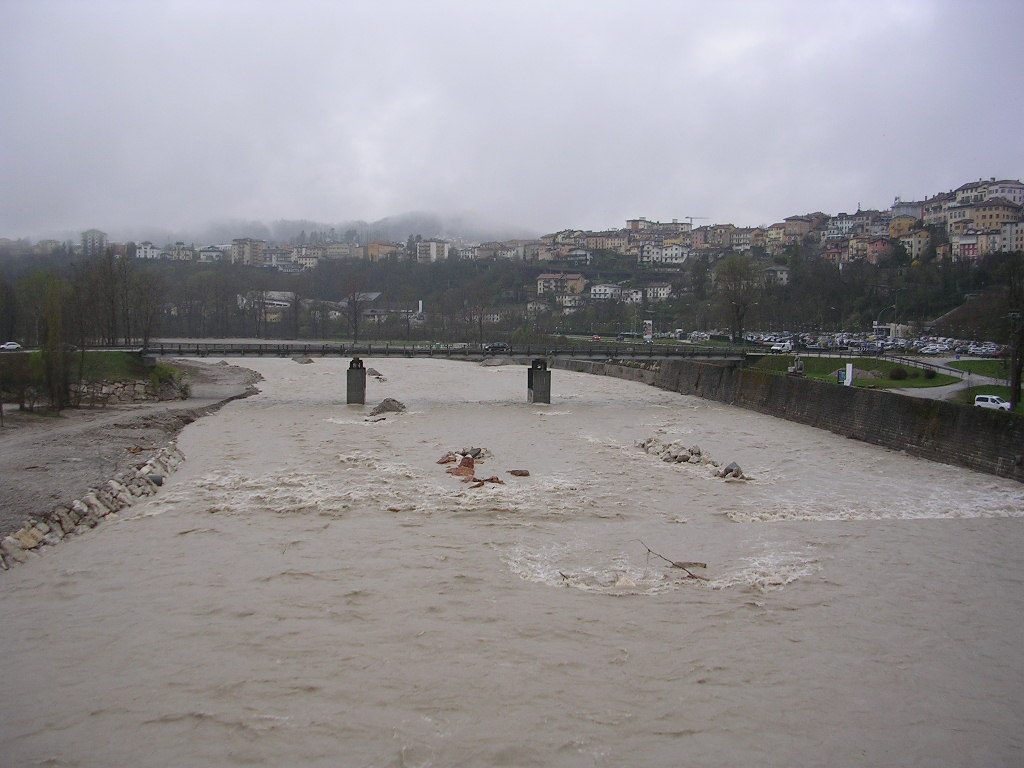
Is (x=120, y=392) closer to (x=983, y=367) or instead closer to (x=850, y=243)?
(x=983, y=367)

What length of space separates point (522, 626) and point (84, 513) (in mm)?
11554

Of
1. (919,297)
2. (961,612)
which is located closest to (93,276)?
(961,612)

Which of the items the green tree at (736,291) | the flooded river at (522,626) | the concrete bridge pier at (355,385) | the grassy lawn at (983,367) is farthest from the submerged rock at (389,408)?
the green tree at (736,291)

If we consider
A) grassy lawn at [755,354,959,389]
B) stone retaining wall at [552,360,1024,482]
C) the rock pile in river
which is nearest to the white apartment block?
grassy lawn at [755,354,959,389]

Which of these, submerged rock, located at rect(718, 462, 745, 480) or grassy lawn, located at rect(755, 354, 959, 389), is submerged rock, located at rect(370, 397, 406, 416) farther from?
grassy lawn, located at rect(755, 354, 959, 389)

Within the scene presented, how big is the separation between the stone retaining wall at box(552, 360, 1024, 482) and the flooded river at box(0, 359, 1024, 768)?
215 centimetres

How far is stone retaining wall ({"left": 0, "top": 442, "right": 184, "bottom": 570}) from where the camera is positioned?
14.5 m

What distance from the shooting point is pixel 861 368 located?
48.8 metres

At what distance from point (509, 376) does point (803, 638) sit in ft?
204

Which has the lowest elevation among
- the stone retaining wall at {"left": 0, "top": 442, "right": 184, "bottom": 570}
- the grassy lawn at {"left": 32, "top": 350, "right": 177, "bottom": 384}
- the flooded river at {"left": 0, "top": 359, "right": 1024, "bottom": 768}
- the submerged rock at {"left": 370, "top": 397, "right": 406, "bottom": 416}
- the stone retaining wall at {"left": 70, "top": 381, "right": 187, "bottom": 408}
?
the flooded river at {"left": 0, "top": 359, "right": 1024, "bottom": 768}

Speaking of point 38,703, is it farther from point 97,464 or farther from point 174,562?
point 97,464

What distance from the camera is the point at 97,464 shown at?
21672 millimetres

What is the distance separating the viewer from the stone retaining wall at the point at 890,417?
953 inches

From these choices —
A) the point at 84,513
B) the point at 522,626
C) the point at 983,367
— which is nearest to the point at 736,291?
the point at 983,367
